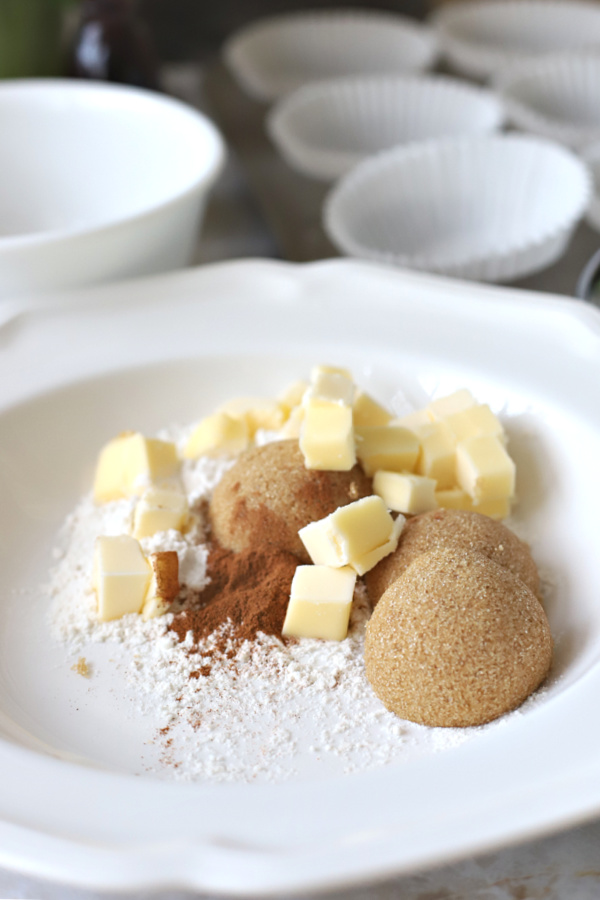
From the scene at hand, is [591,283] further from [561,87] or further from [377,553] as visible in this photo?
[561,87]

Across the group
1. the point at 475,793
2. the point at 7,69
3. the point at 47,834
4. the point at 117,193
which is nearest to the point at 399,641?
the point at 475,793

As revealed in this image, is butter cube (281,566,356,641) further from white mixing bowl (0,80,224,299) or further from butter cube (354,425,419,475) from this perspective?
white mixing bowl (0,80,224,299)

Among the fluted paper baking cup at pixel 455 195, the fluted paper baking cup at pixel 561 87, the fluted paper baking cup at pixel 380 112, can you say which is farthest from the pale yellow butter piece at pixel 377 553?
the fluted paper baking cup at pixel 561 87

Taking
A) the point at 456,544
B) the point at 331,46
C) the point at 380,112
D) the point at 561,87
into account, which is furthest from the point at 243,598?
the point at 331,46

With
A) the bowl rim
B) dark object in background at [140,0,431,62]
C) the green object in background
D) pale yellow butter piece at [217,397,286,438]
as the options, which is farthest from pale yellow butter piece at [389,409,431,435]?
dark object in background at [140,0,431,62]

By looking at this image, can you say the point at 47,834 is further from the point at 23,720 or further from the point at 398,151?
the point at 398,151
